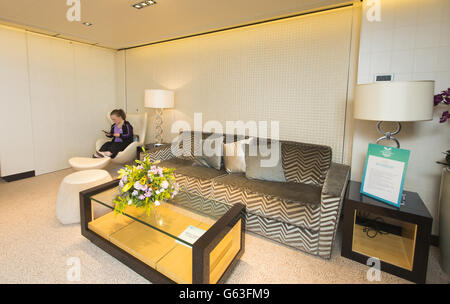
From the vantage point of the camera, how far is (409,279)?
172 cm

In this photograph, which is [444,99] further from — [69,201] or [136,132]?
[136,132]

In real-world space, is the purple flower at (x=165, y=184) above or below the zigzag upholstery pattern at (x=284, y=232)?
above

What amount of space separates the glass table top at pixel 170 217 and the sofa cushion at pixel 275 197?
1.32 ft

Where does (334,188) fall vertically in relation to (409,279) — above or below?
above

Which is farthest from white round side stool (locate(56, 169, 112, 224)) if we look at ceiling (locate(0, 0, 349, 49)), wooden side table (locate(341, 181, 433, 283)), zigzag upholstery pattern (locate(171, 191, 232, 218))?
wooden side table (locate(341, 181, 433, 283))

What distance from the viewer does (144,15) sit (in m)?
2.77

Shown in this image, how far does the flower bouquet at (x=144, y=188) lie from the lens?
1797 millimetres

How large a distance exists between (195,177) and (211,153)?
0.46 meters

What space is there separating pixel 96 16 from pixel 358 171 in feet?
11.1

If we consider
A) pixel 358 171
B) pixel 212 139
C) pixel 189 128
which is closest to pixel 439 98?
pixel 358 171

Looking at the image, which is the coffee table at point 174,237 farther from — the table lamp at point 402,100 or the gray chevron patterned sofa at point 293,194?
the table lamp at point 402,100

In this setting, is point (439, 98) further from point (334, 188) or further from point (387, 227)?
point (387, 227)

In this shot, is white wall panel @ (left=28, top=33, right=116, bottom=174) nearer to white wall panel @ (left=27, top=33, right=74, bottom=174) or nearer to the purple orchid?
white wall panel @ (left=27, top=33, right=74, bottom=174)

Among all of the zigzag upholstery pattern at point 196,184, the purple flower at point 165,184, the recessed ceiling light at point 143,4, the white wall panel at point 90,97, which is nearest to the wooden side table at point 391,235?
the zigzag upholstery pattern at point 196,184
